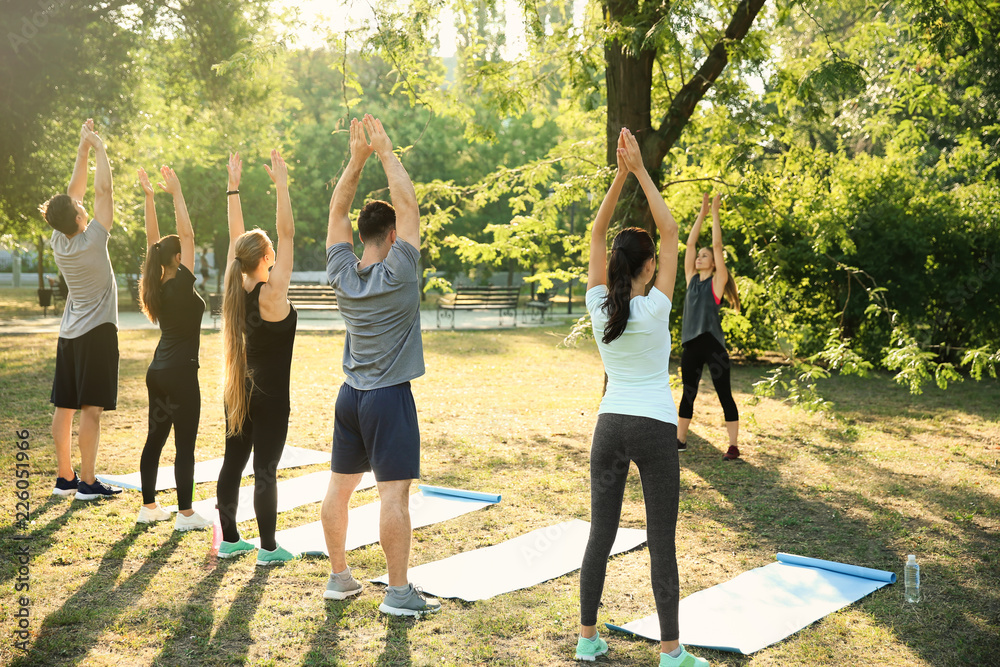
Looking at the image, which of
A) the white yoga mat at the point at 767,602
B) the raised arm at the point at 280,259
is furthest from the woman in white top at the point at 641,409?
the raised arm at the point at 280,259

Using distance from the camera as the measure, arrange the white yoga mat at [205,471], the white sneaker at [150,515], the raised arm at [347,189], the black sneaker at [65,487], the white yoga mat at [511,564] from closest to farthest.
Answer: the raised arm at [347,189], the white yoga mat at [511,564], the white sneaker at [150,515], the black sneaker at [65,487], the white yoga mat at [205,471]

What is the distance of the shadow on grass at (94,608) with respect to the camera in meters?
3.71

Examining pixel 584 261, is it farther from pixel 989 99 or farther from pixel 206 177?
pixel 206 177

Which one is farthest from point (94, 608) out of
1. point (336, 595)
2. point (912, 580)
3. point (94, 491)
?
point (912, 580)

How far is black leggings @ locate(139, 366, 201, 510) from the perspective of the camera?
519 cm

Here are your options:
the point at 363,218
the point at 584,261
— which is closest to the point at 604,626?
the point at 363,218

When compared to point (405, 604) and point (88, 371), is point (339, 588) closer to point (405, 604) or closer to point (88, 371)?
point (405, 604)

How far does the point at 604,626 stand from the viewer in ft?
13.5

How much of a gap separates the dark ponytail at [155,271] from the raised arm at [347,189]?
61.3 inches

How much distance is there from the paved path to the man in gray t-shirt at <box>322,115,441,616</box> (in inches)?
527

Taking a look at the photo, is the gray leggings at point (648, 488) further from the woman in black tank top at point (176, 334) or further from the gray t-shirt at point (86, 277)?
the gray t-shirt at point (86, 277)

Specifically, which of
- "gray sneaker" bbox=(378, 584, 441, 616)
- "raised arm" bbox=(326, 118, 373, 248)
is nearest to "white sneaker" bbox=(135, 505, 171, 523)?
"gray sneaker" bbox=(378, 584, 441, 616)

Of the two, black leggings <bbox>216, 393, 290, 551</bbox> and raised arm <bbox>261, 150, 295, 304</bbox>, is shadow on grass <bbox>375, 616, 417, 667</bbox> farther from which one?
raised arm <bbox>261, 150, 295, 304</bbox>

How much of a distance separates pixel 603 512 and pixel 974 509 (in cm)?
419
